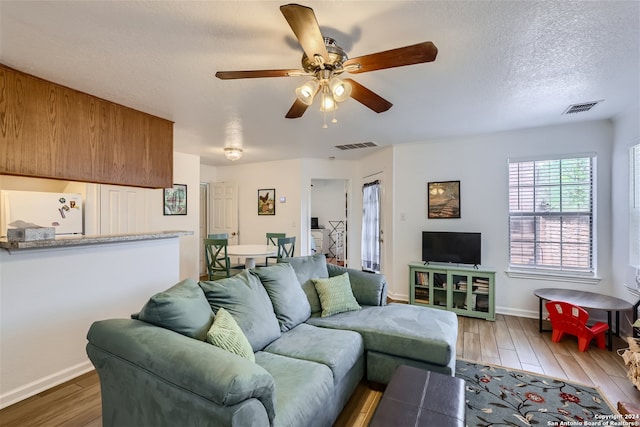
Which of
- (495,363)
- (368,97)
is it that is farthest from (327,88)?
(495,363)

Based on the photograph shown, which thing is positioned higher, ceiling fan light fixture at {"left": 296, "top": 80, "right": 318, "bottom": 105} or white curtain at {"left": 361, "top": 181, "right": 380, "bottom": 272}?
ceiling fan light fixture at {"left": 296, "top": 80, "right": 318, "bottom": 105}

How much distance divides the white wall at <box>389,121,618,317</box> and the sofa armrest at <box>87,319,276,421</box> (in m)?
3.66

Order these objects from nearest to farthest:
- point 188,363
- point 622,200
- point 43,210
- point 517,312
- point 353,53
→ point 188,363 → point 353,53 → point 622,200 → point 43,210 → point 517,312

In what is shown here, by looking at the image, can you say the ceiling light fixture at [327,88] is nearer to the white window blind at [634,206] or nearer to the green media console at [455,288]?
the green media console at [455,288]

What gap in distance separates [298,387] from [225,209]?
5.47 metres

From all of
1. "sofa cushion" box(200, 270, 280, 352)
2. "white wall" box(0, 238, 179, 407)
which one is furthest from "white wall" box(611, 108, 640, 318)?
"white wall" box(0, 238, 179, 407)

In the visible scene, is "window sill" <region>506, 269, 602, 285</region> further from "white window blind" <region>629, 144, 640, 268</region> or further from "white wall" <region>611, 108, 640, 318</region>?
"white window blind" <region>629, 144, 640, 268</region>

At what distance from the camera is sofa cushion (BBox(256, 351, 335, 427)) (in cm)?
139

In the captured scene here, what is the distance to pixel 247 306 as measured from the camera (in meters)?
2.01

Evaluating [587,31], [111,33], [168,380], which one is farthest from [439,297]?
[111,33]

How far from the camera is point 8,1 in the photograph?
1.51m

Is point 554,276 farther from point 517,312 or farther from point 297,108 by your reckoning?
point 297,108

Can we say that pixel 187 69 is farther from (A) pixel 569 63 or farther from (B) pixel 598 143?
(B) pixel 598 143

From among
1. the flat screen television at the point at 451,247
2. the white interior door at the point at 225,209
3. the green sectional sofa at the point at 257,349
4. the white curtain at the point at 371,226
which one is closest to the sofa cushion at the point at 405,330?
the green sectional sofa at the point at 257,349
